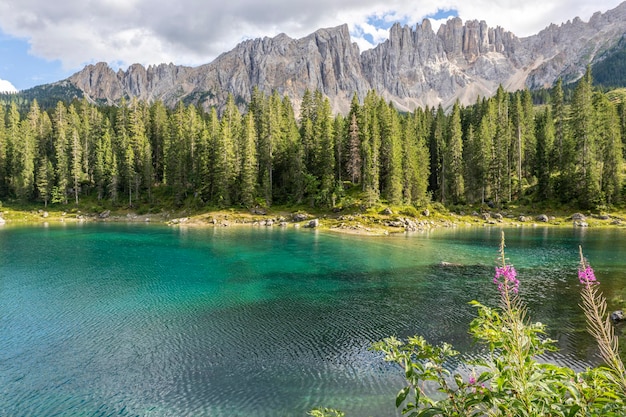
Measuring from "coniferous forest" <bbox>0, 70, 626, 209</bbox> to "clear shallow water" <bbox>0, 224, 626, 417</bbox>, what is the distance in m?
39.7

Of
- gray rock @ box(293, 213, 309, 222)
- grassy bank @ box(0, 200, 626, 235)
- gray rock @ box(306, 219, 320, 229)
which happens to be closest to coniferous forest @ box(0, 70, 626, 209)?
grassy bank @ box(0, 200, 626, 235)

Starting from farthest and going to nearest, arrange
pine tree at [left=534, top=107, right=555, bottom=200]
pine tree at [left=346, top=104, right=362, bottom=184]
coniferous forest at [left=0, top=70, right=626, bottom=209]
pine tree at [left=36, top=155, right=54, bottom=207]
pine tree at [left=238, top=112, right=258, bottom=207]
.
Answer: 1. pine tree at [left=36, top=155, right=54, bottom=207]
2. pine tree at [left=238, top=112, right=258, bottom=207]
3. pine tree at [left=534, top=107, right=555, bottom=200]
4. pine tree at [left=346, top=104, right=362, bottom=184]
5. coniferous forest at [left=0, top=70, right=626, bottom=209]

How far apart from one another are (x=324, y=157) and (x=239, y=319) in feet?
236

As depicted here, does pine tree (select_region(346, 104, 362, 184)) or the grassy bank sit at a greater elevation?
pine tree (select_region(346, 104, 362, 184))

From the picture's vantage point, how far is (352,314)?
26609 mm

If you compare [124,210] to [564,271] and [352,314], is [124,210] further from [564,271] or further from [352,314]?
[564,271]

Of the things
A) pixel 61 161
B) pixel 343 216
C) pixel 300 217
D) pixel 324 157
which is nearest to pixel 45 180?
pixel 61 161

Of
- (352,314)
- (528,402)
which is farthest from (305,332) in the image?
(528,402)

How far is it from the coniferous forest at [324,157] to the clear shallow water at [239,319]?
130 ft

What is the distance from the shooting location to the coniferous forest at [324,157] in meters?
87.4

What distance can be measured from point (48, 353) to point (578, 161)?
336 feet

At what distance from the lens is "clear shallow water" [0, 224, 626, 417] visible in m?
16.5

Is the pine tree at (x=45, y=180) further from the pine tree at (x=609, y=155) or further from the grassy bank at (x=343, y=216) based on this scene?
the pine tree at (x=609, y=155)

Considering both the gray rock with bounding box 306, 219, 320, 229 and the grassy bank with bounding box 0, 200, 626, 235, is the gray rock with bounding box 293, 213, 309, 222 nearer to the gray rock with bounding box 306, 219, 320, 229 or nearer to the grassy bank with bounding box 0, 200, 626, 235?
the grassy bank with bounding box 0, 200, 626, 235
